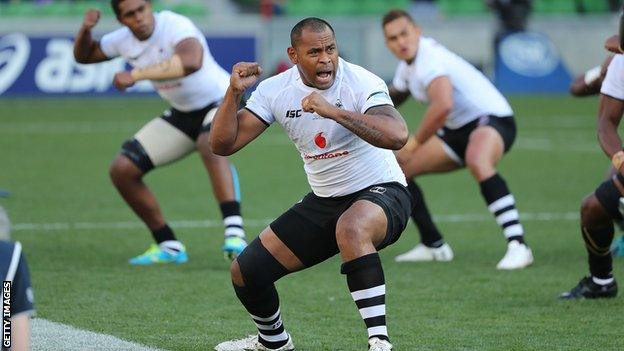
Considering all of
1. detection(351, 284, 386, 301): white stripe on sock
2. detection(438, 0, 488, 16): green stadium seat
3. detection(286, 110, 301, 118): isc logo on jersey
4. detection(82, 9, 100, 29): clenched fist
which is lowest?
detection(438, 0, 488, 16): green stadium seat

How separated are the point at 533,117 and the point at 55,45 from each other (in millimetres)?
9515

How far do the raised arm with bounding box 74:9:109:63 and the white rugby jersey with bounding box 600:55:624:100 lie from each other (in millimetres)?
4319

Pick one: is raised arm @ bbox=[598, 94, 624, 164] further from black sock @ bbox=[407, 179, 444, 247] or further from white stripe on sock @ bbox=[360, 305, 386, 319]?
black sock @ bbox=[407, 179, 444, 247]

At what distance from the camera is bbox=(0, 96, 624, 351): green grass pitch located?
8.10 metres

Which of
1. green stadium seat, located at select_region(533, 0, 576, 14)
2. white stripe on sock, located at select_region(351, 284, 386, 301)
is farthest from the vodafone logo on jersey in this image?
green stadium seat, located at select_region(533, 0, 576, 14)

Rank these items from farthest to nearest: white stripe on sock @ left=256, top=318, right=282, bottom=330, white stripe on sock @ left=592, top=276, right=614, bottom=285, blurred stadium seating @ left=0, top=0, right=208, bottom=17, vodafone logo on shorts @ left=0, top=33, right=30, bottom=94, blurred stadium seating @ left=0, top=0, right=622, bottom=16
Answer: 1. blurred stadium seating @ left=0, top=0, right=622, bottom=16
2. blurred stadium seating @ left=0, top=0, right=208, bottom=17
3. vodafone logo on shorts @ left=0, top=33, right=30, bottom=94
4. white stripe on sock @ left=592, top=276, right=614, bottom=285
5. white stripe on sock @ left=256, top=318, right=282, bottom=330

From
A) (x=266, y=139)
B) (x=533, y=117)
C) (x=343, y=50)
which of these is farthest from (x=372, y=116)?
(x=343, y=50)

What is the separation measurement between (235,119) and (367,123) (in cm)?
84

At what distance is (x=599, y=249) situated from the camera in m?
8.91

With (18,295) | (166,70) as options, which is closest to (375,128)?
(18,295)

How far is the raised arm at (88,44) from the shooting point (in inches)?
420

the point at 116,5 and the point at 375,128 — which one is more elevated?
the point at 375,128

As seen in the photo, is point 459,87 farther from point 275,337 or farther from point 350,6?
point 350,6

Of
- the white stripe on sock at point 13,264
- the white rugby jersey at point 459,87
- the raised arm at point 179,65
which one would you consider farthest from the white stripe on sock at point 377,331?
the white rugby jersey at point 459,87
